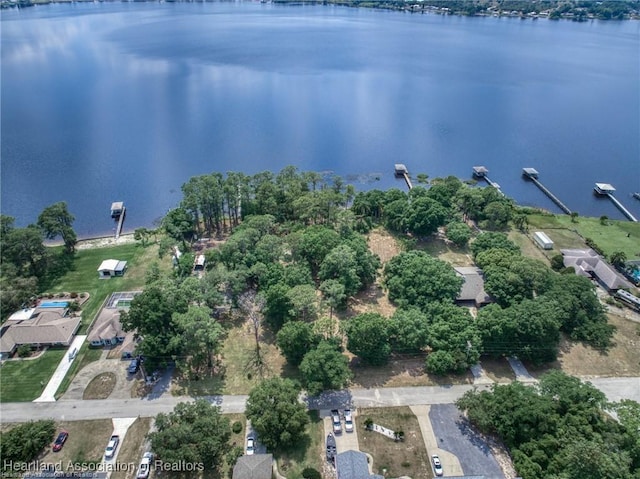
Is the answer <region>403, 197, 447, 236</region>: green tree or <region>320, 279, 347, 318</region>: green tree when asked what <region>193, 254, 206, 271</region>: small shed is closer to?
<region>320, 279, 347, 318</region>: green tree

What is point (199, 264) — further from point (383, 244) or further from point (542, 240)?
point (542, 240)

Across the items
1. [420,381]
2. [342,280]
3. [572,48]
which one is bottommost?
[420,381]

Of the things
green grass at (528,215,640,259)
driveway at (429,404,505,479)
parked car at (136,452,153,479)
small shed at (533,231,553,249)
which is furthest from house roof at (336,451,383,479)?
green grass at (528,215,640,259)

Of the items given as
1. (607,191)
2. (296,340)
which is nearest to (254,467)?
(296,340)

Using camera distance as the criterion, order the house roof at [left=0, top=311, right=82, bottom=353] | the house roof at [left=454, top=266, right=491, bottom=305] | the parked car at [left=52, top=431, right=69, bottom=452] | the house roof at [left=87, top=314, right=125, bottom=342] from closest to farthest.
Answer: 1. the parked car at [left=52, top=431, right=69, bottom=452]
2. the house roof at [left=0, top=311, right=82, bottom=353]
3. the house roof at [left=87, top=314, right=125, bottom=342]
4. the house roof at [left=454, top=266, right=491, bottom=305]

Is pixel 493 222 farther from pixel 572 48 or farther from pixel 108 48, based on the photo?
pixel 108 48

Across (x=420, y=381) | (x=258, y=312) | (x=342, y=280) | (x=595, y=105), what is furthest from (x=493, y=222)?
(x=595, y=105)
